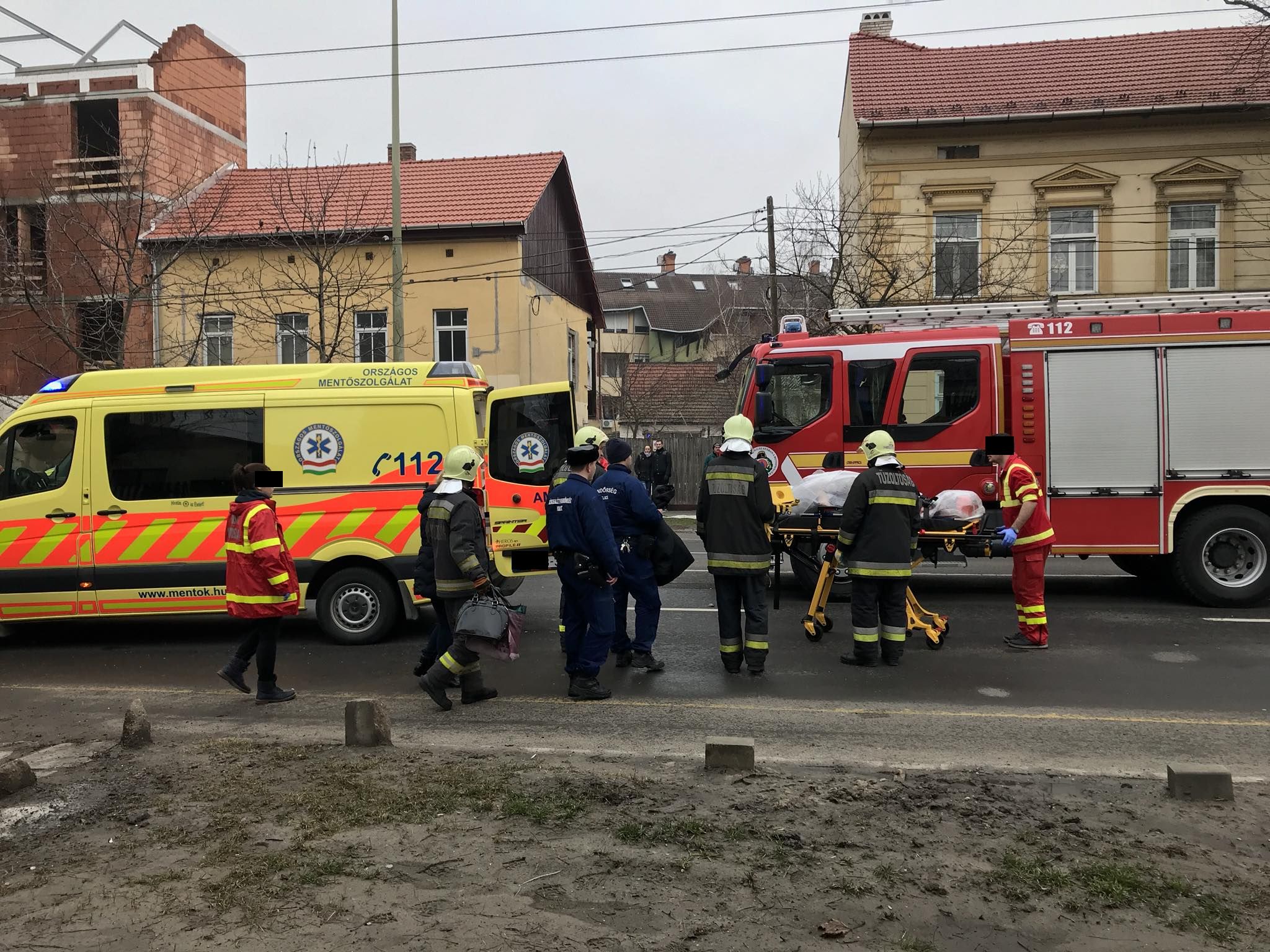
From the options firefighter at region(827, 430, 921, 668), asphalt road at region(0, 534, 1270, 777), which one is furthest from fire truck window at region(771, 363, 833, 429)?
firefighter at region(827, 430, 921, 668)

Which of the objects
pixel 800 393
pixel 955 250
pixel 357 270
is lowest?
pixel 800 393

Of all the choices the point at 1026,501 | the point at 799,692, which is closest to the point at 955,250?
the point at 1026,501

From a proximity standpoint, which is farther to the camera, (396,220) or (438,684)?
Result: (396,220)

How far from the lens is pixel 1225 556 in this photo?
10.2m

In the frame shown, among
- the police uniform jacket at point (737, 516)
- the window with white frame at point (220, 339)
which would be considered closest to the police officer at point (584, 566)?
the police uniform jacket at point (737, 516)

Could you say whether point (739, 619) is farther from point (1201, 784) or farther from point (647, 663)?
point (1201, 784)

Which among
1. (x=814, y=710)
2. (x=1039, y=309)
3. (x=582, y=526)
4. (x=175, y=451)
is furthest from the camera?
(x=1039, y=309)

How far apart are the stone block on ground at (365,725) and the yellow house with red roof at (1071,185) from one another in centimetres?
1788

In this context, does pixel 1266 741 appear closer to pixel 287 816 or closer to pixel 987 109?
pixel 287 816

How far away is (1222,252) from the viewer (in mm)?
22531

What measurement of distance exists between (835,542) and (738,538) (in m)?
2.32

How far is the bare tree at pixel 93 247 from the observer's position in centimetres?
2036

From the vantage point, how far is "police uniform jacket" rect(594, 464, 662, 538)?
764cm

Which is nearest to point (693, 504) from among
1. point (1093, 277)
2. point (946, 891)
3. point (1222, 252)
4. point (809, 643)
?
point (1093, 277)
